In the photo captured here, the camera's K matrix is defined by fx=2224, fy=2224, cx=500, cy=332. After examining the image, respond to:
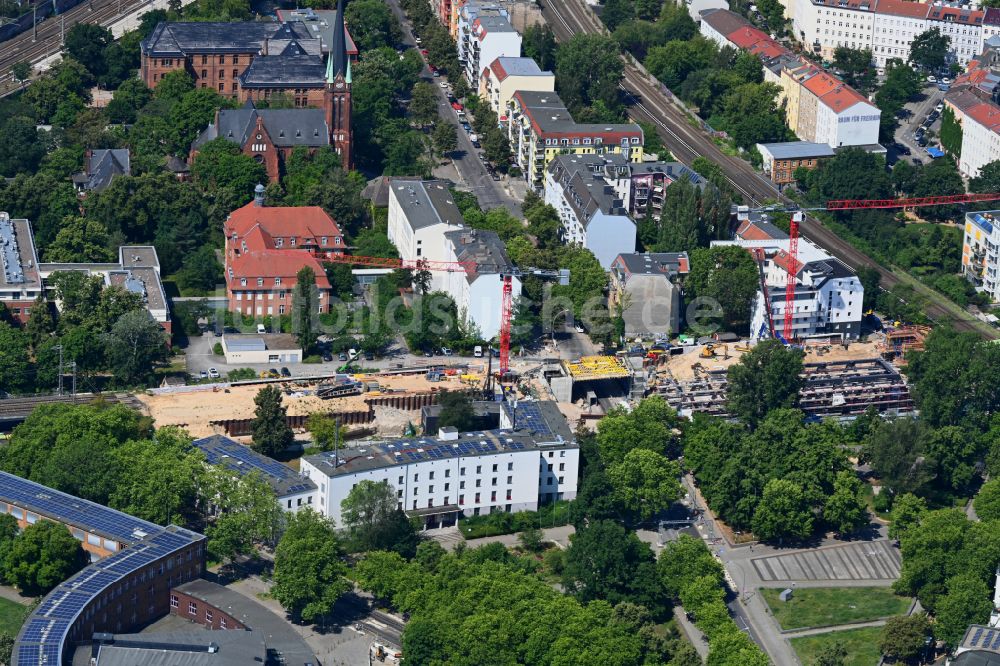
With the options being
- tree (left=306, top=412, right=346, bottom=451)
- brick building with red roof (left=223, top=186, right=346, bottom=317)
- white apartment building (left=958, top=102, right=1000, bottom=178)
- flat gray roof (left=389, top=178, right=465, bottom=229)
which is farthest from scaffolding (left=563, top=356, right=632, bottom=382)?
white apartment building (left=958, top=102, right=1000, bottom=178)

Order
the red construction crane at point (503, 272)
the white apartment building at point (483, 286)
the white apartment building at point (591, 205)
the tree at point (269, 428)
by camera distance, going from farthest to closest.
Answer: the white apartment building at point (591, 205)
the white apartment building at point (483, 286)
the red construction crane at point (503, 272)
the tree at point (269, 428)

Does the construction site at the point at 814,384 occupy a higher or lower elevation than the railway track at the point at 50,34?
lower

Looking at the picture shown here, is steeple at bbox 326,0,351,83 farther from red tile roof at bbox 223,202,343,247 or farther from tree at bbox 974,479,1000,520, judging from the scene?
tree at bbox 974,479,1000,520

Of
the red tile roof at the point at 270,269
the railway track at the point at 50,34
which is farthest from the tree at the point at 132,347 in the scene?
the railway track at the point at 50,34

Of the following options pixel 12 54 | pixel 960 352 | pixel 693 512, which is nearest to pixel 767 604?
pixel 693 512

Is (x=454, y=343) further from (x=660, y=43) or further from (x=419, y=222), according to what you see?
(x=660, y=43)

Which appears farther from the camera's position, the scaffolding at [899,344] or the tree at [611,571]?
the scaffolding at [899,344]

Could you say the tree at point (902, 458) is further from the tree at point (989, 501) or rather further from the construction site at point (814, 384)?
the construction site at point (814, 384)
